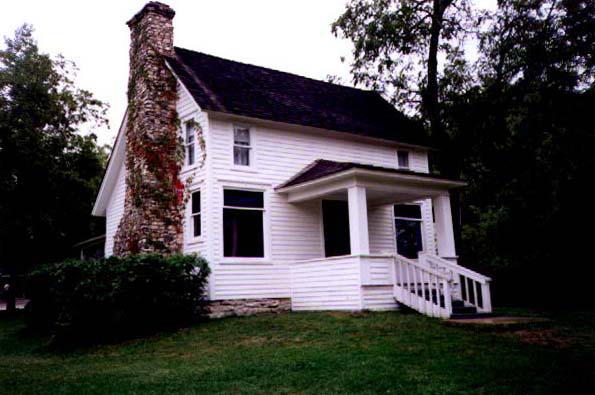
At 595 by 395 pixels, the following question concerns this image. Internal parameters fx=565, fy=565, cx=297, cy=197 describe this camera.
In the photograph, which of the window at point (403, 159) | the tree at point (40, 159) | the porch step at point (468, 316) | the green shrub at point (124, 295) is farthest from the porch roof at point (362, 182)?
the tree at point (40, 159)

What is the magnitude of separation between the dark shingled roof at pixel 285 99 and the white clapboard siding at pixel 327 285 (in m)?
4.54

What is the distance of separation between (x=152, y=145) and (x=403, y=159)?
8.84 m

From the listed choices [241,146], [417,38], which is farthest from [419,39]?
[241,146]

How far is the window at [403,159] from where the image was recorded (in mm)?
20109

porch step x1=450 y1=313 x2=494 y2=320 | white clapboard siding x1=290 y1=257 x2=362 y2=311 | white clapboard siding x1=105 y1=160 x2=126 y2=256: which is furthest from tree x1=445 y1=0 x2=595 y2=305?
white clapboard siding x1=105 y1=160 x2=126 y2=256

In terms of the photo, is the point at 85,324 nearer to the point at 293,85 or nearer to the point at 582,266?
the point at 293,85

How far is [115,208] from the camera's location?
69.0 ft

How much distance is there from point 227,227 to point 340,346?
6768mm

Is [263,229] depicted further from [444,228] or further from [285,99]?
[444,228]

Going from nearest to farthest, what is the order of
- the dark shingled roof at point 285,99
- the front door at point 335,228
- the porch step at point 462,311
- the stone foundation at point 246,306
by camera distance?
the porch step at point 462,311 → the stone foundation at point 246,306 → the dark shingled roof at point 285,99 → the front door at point 335,228

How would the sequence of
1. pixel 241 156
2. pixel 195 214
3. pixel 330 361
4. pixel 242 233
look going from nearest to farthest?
pixel 330 361
pixel 242 233
pixel 195 214
pixel 241 156

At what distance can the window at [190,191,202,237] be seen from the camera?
16.0 meters

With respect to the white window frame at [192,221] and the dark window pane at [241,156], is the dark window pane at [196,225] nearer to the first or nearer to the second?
the white window frame at [192,221]

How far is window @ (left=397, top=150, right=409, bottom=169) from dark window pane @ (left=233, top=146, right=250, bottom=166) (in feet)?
20.2
